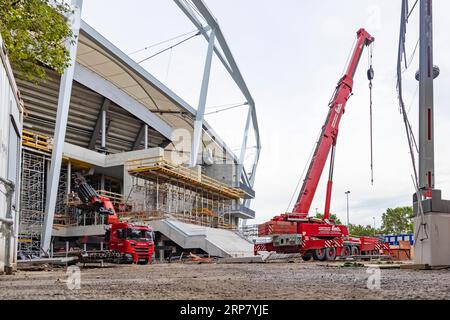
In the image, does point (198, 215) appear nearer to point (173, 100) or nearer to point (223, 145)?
point (173, 100)

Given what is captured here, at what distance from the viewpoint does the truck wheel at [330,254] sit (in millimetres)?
22295

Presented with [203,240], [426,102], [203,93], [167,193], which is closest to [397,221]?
[203,93]

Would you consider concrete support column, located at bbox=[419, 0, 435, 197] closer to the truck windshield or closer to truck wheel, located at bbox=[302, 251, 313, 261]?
truck wheel, located at bbox=[302, 251, 313, 261]

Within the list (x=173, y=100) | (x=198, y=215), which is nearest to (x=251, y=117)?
(x=173, y=100)

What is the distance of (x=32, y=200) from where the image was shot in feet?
111

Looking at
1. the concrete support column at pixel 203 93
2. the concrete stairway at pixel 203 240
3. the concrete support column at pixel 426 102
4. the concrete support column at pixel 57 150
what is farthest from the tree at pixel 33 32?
the concrete support column at pixel 203 93

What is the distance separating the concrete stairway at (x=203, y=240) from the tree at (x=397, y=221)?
191ft

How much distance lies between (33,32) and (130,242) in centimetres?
1180

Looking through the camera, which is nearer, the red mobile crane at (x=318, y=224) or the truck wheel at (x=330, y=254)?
the red mobile crane at (x=318, y=224)

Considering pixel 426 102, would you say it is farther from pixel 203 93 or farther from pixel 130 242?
pixel 203 93

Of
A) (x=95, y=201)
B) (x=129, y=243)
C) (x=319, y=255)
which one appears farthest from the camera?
(x=95, y=201)

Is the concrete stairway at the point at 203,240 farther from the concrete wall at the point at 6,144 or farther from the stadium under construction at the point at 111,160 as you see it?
the concrete wall at the point at 6,144

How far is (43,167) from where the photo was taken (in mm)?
34812

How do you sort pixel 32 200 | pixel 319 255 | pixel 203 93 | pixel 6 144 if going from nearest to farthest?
pixel 6 144 < pixel 319 255 < pixel 32 200 < pixel 203 93
